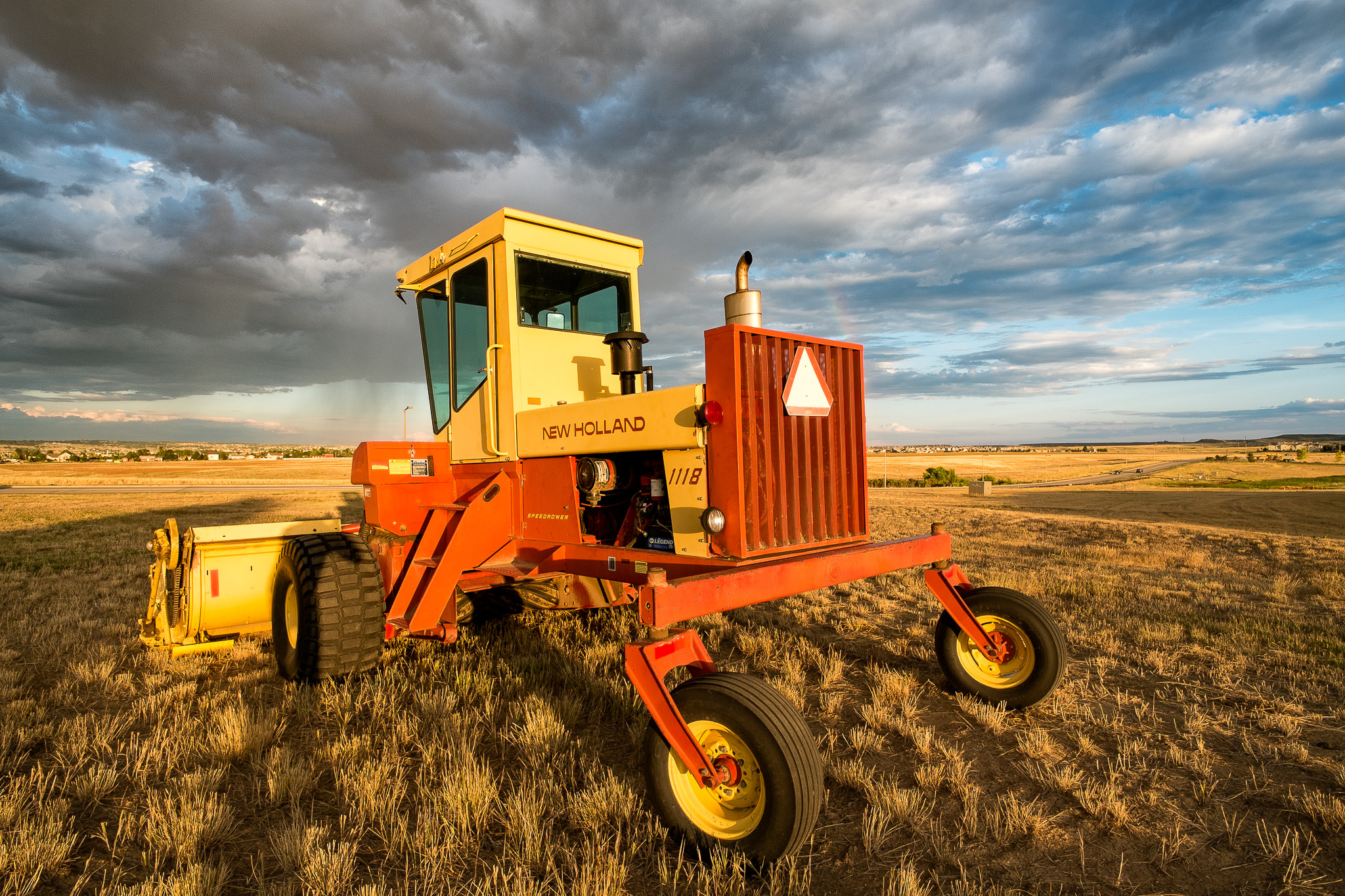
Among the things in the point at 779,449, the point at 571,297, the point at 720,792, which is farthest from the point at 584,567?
the point at 571,297

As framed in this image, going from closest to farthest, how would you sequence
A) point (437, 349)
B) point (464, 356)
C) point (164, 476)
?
1. point (464, 356)
2. point (437, 349)
3. point (164, 476)

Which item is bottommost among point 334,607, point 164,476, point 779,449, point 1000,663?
point 1000,663

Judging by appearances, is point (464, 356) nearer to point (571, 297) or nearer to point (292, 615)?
point (571, 297)

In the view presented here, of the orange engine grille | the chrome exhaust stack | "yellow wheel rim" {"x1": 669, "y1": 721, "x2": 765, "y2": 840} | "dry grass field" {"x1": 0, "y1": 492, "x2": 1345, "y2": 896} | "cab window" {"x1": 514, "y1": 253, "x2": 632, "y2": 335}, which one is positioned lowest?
"dry grass field" {"x1": 0, "y1": 492, "x2": 1345, "y2": 896}

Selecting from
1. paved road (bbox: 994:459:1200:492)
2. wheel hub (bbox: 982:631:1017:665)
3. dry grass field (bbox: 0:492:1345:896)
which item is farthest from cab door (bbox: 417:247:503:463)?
paved road (bbox: 994:459:1200:492)

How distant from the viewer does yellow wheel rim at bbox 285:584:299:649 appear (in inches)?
178

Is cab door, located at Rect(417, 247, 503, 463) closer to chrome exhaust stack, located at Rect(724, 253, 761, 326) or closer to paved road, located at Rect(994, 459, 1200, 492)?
chrome exhaust stack, located at Rect(724, 253, 761, 326)

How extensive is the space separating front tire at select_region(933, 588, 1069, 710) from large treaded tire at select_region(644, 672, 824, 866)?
2.19 metres

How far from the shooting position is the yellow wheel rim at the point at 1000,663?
416cm

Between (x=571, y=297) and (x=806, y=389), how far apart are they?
7.11 feet

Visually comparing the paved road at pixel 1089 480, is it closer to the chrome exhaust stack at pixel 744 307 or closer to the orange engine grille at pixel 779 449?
the orange engine grille at pixel 779 449

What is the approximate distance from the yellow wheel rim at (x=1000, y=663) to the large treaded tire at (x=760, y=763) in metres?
2.25

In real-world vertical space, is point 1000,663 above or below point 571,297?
below

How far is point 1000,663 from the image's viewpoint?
169 inches
